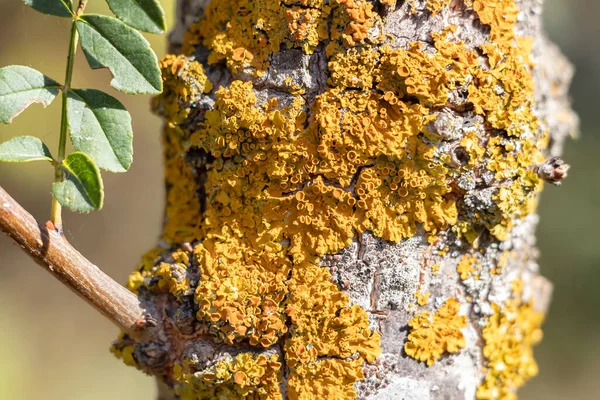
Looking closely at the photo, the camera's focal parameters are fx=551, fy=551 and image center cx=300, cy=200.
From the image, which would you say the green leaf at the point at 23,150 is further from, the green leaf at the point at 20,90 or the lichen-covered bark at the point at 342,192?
the lichen-covered bark at the point at 342,192

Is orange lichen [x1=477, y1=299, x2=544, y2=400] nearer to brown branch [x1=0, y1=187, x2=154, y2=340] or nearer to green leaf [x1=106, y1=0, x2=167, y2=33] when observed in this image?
brown branch [x1=0, y1=187, x2=154, y2=340]

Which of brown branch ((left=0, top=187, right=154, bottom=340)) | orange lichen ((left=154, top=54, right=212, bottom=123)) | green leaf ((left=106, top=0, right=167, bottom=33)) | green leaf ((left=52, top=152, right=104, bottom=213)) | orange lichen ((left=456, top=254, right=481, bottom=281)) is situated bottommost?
brown branch ((left=0, top=187, right=154, bottom=340))

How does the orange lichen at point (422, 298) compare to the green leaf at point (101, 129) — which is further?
the orange lichen at point (422, 298)

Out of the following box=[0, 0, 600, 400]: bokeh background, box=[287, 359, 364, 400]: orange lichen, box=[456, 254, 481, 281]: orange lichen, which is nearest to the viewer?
box=[287, 359, 364, 400]: orange lichen

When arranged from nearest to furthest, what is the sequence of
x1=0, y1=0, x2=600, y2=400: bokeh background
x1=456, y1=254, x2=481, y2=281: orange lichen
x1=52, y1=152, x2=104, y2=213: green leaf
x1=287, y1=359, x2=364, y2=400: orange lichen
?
x1=52, y1=152, x2=104, y2=213: green leaf
x1=287, y1=359, x2=364, y2=400: orange lichen
x1=456, y1=254, x2=481, y2=281: orange lichen
x1=0, y1=0, x2=600, y2=400: bokeh background

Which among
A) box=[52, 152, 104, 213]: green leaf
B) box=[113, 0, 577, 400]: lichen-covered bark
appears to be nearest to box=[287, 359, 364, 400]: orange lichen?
box=[113, 0, 577, 400]: lichen-covered bark

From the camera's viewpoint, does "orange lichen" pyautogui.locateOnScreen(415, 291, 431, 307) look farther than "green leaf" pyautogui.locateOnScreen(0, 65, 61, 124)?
Yes

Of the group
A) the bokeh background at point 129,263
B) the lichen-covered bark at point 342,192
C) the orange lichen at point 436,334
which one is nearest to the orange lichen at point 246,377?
the lichen-covered bark at point 342,192

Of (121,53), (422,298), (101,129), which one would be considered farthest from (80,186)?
(422,298)

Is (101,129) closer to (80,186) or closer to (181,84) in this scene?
(80,186)
